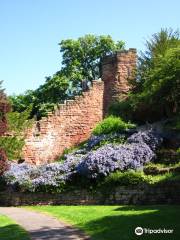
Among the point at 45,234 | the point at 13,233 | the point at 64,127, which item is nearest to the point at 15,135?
the point at 64,127

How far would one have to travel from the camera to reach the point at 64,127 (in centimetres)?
2706

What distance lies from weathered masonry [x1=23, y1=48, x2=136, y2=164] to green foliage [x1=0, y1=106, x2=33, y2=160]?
2.55 feet

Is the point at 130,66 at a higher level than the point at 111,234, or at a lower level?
higher

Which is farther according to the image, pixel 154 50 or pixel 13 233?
pixel 154 50

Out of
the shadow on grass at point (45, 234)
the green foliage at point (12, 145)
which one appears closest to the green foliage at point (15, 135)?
the green foliage at point (12, 145)

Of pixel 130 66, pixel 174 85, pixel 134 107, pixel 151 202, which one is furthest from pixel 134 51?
pixel 151 202

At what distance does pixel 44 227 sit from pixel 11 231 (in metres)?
0.89

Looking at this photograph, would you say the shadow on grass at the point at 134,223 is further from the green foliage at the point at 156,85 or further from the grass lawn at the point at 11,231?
the green foliage at the point at 156,85

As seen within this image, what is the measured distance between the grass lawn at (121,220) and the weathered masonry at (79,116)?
32.6ft

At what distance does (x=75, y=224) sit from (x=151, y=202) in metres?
4.79

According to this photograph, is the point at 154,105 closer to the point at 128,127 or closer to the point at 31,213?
the point at 128,127

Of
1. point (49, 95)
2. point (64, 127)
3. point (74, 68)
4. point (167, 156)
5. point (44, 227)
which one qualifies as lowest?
point (44, 227)

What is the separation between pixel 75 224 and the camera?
522 inches

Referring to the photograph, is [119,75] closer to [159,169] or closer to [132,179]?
[159,169]
